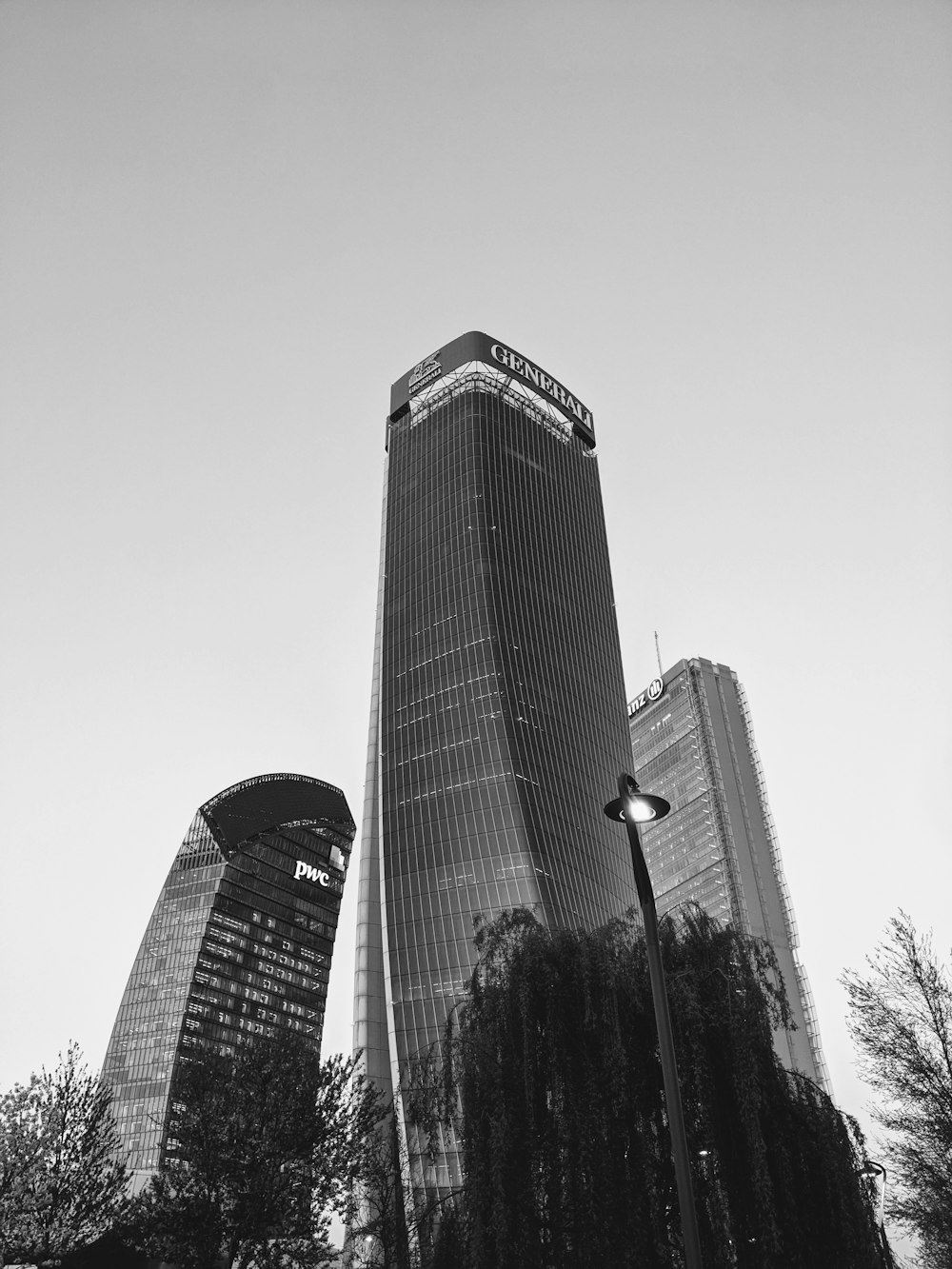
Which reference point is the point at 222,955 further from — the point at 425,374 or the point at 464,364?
the point at 464,364

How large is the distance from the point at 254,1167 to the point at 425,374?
9728cm

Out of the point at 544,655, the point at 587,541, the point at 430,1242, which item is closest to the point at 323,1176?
the point at 430,1242

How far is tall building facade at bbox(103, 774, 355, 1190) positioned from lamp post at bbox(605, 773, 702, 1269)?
566 feet

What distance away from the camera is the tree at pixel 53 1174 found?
37438 mm

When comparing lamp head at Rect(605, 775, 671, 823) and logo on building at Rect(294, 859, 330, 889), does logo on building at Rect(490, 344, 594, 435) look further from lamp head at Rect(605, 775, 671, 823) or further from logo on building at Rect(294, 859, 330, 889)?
logo on building at Rect(294, 859, 330, 889)

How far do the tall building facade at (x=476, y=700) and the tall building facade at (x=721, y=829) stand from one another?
8180 centimetres

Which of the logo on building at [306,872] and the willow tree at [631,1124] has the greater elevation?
the logo on building at [306,872]

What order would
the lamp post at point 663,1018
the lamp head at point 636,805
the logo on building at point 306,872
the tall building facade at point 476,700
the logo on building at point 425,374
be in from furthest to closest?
the logo on building at point 306,872 → the logo on building at point 425,374 → the tall building facade at point 476,700 → the lamp head at point 636,805 → the lamp post at point 663,1018

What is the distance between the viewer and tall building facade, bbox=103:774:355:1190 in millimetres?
164625

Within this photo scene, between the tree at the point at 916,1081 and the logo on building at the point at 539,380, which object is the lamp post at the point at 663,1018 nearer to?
the tree at the point at 916,1081

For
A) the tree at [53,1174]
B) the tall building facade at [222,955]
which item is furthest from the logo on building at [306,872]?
the tree at [53,1174]

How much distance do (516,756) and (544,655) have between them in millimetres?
15121

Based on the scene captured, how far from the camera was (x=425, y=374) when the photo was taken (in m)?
117

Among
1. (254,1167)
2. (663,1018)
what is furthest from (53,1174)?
(663,1018)
